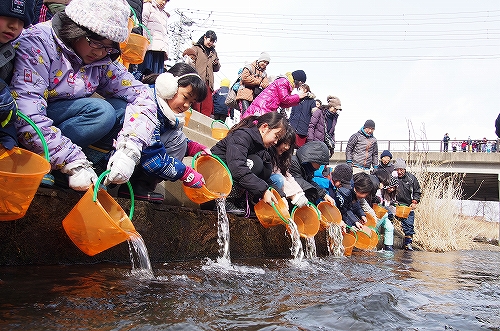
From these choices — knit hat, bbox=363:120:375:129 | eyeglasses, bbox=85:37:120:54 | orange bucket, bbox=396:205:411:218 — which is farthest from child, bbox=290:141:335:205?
knit hat, bbox=363:120:375:129

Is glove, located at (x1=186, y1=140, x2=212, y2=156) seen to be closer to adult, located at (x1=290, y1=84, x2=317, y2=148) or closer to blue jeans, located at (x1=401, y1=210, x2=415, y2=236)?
adult, located at (x1=290, y1=84, x2=317, y2=148)

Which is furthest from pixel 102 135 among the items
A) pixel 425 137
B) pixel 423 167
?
pixel 425 137

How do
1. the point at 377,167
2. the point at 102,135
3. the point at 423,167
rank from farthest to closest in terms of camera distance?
the point at 423,167 → the point at 377,167 → the point at 102,135

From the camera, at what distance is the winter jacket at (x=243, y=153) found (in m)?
3.74

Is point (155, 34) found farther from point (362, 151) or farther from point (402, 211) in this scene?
point (402, 211)

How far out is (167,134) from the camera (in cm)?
324

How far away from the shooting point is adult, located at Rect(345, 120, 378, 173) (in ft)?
27.9

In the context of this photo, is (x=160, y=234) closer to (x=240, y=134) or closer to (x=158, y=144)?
(x=158, y=144)

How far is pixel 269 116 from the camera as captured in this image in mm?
4242

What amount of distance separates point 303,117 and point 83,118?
198 inches

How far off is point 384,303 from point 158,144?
1625 millimetres

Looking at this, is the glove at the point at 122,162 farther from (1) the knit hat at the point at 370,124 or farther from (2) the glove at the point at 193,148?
(1) the knit hat at the point at 370,124

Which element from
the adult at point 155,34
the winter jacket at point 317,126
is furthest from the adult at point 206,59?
the winter jacket at point 317,126

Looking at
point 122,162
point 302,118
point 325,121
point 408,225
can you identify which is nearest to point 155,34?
point 302,118
